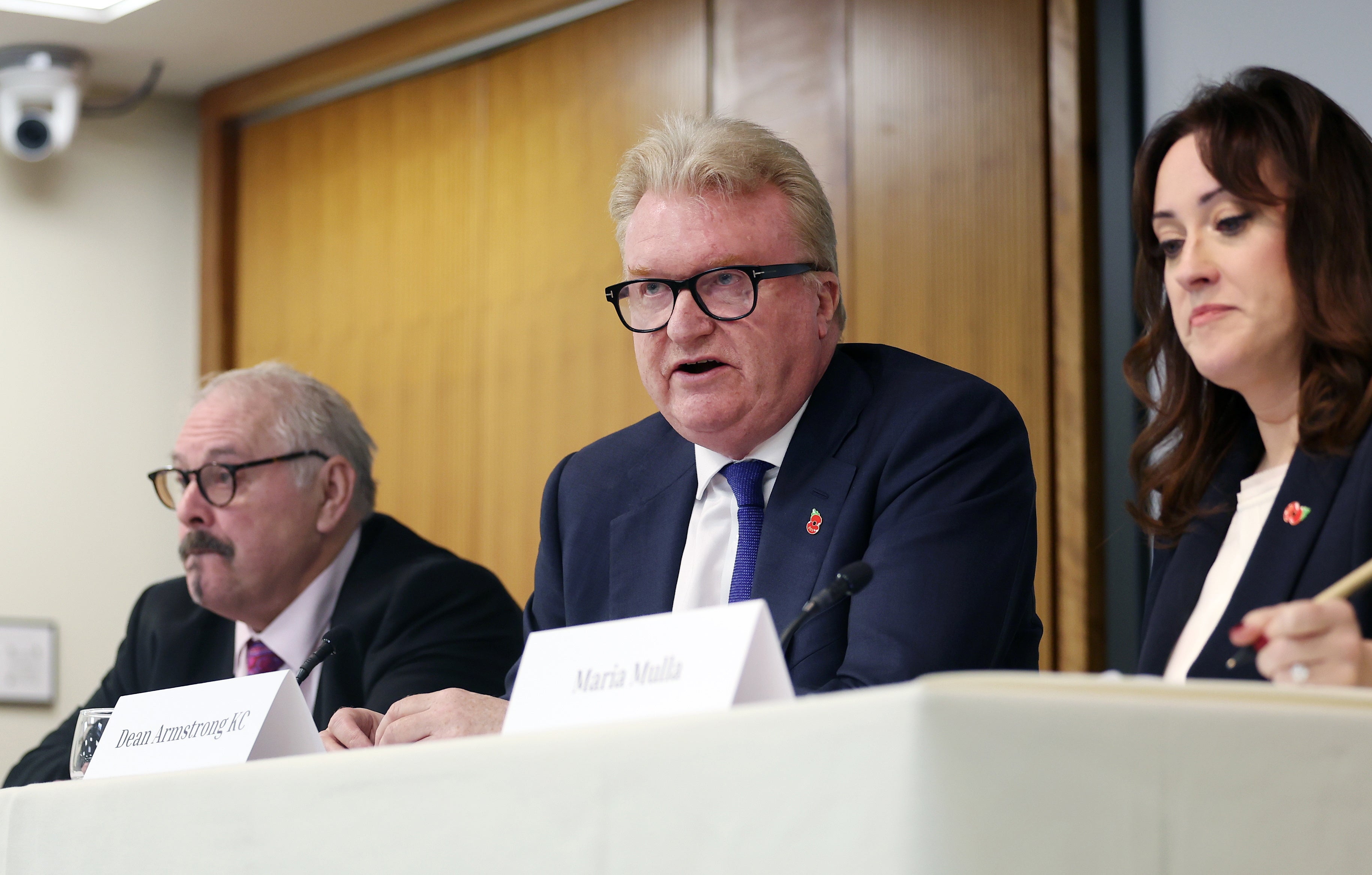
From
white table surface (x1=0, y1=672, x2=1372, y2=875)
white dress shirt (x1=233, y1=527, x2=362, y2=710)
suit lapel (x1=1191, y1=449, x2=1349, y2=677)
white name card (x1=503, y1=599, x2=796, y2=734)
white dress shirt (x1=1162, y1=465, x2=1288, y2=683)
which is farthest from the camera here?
white dress shirt (x1=233, y1=527, x2=362, y2=710)

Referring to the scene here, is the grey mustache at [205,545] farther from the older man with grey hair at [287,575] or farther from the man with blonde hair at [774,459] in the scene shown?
the man with blonde hair at [774,459]

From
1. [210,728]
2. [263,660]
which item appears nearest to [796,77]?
[263,660]

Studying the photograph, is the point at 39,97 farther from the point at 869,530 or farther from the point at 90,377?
the point at 869,530

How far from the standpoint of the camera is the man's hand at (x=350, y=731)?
1.61 meters

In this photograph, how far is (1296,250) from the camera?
54.1 inches

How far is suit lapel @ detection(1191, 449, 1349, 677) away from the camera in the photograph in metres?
1.32

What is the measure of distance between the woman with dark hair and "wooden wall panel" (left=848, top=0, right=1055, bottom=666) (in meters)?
1.25

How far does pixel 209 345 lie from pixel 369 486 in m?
1.65

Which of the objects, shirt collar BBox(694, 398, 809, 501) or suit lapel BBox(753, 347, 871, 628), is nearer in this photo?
suit lapel BBox(753, 347, 871, 628)

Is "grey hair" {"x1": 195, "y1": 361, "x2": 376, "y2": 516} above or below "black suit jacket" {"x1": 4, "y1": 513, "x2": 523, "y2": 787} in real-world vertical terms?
above

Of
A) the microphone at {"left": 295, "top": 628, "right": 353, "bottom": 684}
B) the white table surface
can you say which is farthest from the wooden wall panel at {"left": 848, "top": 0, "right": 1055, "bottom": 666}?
the white table surface

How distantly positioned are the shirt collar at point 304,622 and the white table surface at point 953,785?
1.83 meters

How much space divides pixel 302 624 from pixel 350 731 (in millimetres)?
1154

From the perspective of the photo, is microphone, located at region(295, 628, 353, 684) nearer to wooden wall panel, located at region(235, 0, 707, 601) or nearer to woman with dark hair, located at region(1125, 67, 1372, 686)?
woman with dark hair, located at region(1125, 67, 1372, 686)
